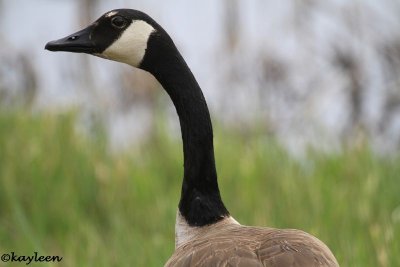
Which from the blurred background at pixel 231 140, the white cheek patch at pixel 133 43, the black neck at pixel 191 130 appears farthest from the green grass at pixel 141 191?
the white cheek patch at pixel 133 43

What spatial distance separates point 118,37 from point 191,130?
0.47 metres

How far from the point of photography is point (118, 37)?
383 centimetres

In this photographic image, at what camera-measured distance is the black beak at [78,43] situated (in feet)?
12.4

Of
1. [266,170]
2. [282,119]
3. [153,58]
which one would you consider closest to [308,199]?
[266,170]

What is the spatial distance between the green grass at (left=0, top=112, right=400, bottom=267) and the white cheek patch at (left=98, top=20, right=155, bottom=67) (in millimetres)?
1227

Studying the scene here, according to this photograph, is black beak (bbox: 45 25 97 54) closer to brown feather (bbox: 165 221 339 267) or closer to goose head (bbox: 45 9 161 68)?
goose head (bbox: 45 9 161 68)

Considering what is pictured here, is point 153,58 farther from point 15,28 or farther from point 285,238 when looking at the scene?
point 15,28

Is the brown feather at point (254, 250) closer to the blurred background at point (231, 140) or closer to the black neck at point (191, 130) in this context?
the black neck at point (191, 130)

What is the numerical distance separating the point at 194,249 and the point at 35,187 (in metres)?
2.90

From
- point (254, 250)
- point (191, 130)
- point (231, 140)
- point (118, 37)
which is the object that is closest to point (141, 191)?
point (231, 140)

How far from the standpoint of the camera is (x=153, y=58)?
3855mm

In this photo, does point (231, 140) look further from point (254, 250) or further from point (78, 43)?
point (254, 250)

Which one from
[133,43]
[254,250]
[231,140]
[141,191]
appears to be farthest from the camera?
[231,140]

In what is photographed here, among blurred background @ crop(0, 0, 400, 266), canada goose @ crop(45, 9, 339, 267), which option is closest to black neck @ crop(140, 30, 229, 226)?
canada goose @ crop(45, 9, 339, 267)
